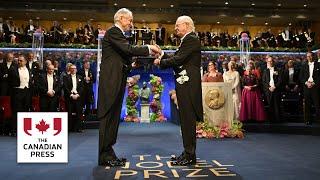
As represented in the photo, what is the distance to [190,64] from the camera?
4.20 m

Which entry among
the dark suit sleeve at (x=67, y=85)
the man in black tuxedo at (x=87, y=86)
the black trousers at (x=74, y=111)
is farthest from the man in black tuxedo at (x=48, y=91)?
the man in black tuxedo at (x=87, y=86)

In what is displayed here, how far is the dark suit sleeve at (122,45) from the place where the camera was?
397 centimetres

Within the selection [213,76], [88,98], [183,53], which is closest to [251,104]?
[213,76]

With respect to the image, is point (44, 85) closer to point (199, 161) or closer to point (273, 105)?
point (199, 161)

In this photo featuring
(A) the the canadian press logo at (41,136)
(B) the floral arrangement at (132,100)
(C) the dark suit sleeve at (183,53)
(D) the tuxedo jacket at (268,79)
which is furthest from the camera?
(B) the floral arrangement at (132,100)

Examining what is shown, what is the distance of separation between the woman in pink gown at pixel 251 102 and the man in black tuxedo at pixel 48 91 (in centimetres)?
406

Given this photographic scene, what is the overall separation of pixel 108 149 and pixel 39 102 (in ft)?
14.5

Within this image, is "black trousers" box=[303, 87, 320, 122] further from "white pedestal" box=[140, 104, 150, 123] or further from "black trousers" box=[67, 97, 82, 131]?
"black trousers" box=[67, 97, 82, 131]

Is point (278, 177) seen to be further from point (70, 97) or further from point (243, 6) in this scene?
point (243, 6)

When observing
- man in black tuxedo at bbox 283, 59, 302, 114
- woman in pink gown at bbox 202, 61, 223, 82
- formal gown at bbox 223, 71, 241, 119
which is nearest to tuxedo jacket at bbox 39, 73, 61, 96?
woman in pink gown at bbox 202, 61, 223, 82

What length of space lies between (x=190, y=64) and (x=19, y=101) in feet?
15.0

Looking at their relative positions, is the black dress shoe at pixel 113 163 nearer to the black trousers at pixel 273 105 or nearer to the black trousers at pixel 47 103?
the black trousers at pixel 47 103

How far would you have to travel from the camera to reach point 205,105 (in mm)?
7207

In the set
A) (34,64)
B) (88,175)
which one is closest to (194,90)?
(88,175)
